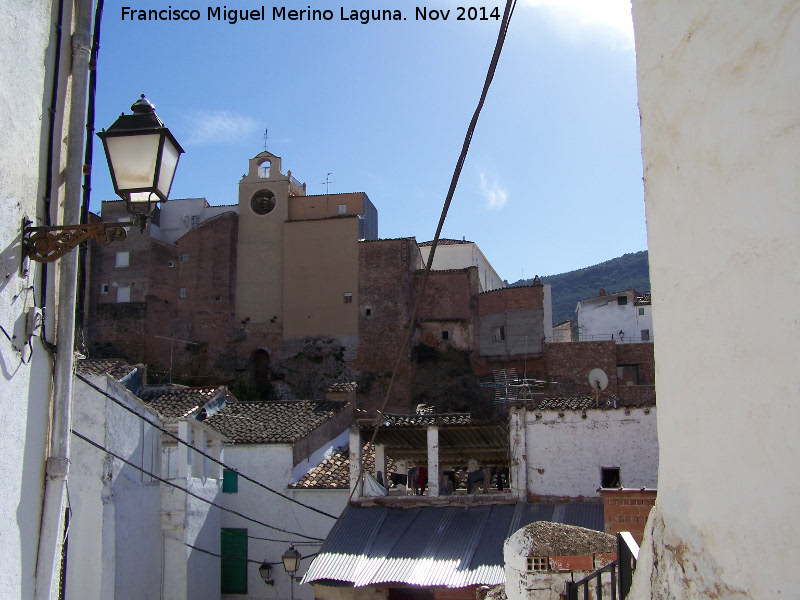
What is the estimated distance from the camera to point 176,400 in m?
22.3

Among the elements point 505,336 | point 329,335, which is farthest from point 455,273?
point 329,335

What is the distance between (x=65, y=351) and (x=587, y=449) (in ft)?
40.2

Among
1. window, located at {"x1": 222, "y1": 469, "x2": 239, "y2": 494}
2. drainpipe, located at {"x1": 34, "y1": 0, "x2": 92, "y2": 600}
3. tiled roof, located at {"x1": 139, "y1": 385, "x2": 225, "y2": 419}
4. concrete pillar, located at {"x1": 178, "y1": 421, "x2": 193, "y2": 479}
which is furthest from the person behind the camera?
tiled roof, located at {"x1": 139, "y1": 385, "x2": 225, "y2": 419}

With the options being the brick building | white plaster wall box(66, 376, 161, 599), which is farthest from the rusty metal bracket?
the brick building

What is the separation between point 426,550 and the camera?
45.9ft

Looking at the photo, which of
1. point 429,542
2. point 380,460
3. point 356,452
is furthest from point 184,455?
point 429,542

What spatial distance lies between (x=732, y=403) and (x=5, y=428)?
340cm

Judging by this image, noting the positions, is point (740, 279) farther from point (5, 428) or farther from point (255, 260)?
point (255, 260)

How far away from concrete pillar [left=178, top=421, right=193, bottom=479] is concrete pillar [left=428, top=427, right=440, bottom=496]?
18.4 ft

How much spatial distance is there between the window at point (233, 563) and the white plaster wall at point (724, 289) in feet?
60.4

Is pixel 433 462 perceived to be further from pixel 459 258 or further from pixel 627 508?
pixel 459 258

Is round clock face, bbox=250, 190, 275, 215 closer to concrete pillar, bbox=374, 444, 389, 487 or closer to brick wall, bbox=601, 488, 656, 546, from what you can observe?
concrete pillar, bbox=374, 444, 389, 487

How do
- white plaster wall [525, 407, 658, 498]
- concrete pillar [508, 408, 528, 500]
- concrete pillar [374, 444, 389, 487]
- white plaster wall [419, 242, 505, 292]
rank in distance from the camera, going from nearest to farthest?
white plaster wall [525, 407, 658, 498] → concrete pillar [508, 408, 528, 500] → concrete pillar [374, 444, 389, 487] → white plaster wall [419, 242, 505, 292]

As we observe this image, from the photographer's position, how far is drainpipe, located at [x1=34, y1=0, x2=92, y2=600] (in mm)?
4223
